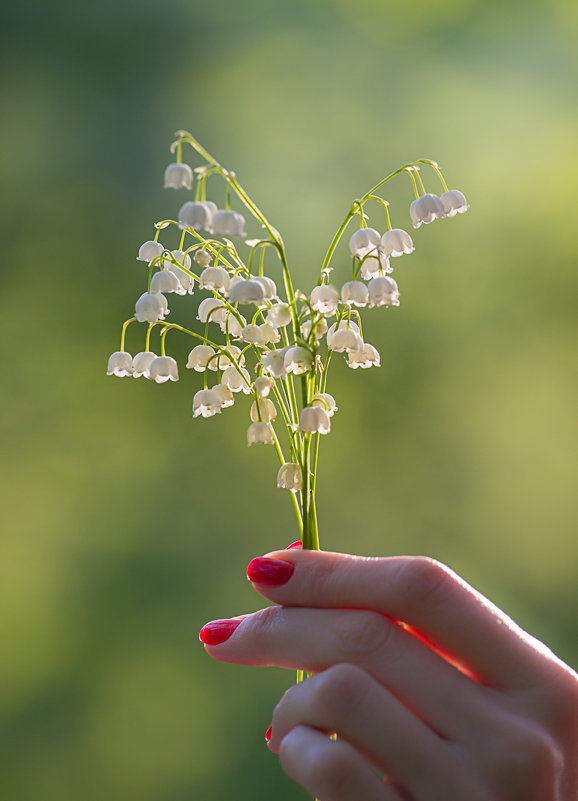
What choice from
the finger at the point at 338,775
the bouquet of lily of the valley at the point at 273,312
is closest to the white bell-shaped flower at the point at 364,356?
the bouquet of lily of the valley at the point at 273,312

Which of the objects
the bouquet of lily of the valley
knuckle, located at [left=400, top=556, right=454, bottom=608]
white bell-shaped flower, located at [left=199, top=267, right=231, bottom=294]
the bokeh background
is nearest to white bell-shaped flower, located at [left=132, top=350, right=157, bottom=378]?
the bouquet of lily of the valley

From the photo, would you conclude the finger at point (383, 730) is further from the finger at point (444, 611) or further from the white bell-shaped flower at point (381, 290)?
the white bell-shaped flower at point (381, 290)

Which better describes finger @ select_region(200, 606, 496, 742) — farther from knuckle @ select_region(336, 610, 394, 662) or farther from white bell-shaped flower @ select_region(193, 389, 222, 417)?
white bell-shaped flower @ select_region(193, 389, 222, 417)

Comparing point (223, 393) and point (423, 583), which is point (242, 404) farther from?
point (423, 583)

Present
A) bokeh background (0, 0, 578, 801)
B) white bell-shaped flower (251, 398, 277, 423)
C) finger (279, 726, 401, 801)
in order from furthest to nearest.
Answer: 1. bokeh background (0, 0, 578, 801)
2. white bell-shaped flower (251, 398, 277, 423)
3. finger (279, 726, 401, 801)

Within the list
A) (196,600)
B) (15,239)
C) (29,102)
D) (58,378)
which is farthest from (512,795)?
(29,102)

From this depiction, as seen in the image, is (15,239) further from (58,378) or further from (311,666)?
(311,666)

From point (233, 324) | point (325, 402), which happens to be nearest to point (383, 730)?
point (325, 402)
